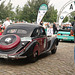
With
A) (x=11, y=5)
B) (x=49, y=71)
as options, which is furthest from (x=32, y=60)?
(x=11, y=5)

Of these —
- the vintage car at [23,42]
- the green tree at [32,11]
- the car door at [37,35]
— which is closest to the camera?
the vintage car at [23,42]

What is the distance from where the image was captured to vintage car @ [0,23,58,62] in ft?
21.6

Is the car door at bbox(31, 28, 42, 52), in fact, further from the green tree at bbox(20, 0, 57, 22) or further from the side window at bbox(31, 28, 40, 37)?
the green tree at bbox(20, 0, 57, 22)

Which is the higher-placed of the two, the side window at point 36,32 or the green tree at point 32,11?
the green tree at point 32,11

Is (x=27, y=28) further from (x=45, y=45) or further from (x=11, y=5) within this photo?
(x=11, y=5)

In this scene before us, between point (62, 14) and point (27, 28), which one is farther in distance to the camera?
point (62, 14)

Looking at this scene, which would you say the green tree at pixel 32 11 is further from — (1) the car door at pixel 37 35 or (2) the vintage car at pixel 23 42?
(1) the car door at pixel 37 35

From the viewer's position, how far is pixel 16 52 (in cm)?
656

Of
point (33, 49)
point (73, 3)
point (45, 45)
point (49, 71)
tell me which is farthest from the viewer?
point (73, 3)

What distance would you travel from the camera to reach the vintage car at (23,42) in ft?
21.6

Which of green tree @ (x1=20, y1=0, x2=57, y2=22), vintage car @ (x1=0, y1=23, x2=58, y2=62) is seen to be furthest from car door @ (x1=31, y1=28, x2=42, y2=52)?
green tree @ (x1=20, y1=0, x2=57, y2=22)

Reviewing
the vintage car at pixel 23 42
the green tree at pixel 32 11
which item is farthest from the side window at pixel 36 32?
the green tree at pixel 32 11

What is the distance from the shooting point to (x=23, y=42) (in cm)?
683

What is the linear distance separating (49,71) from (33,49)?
1216mm
